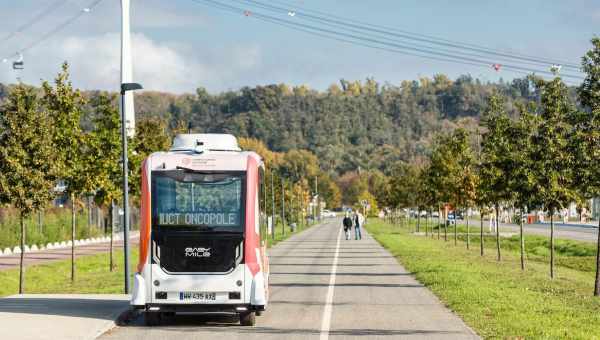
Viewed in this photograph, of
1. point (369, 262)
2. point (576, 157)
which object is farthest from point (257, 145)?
point (576, 157)

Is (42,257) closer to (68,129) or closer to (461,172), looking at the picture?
(68,129)

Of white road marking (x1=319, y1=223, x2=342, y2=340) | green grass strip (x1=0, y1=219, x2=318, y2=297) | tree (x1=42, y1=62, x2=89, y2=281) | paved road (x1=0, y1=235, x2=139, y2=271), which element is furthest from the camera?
paved road (x1=0, y1=235, x2=139, y2=271)

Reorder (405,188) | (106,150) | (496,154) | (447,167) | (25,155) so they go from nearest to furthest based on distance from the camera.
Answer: (25,155) → (106,150) → (496,154) → (447,167) → (405,188)

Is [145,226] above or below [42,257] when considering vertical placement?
above

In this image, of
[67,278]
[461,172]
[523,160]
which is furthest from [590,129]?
[461,172]

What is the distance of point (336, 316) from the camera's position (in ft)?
57.6

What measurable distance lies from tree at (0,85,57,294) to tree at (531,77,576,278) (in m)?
14.5

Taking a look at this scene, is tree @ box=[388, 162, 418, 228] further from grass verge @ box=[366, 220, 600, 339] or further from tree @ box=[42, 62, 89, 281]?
tree @ box=[42, 62, 89, 281]

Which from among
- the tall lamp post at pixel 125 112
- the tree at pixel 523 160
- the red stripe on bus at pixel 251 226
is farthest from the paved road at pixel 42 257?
the red stripe on bus at pixel 251 226

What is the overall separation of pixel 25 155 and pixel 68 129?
13.7 ft

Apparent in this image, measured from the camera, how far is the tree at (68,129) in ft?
95.6

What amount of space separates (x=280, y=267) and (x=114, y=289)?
10118 mm

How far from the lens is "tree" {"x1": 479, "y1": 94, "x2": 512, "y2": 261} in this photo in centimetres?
3431

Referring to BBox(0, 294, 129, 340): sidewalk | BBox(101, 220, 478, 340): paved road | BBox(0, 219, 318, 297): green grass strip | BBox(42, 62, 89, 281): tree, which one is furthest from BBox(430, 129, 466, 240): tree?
BBox(0, 294, 129, 340): sidewalk
